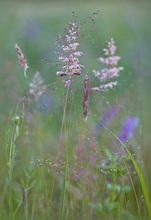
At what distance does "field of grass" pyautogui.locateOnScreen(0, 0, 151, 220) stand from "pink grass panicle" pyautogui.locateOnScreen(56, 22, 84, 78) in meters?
0.20

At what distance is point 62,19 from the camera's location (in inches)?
78.7

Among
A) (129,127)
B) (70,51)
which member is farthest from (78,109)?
(70,51)

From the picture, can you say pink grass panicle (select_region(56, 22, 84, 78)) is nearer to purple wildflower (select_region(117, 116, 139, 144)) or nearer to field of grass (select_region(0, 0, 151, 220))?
field of grass (select_region(0, 0, 151, 220))

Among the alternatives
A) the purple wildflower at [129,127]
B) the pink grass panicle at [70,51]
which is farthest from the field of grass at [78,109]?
the pink grass panicle at [70,51]

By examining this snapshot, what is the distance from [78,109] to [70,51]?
22.5 inches

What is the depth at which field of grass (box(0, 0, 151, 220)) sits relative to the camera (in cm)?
157

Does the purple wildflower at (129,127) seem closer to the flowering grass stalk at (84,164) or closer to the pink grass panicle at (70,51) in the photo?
the flowering grass stalk at (84,164)

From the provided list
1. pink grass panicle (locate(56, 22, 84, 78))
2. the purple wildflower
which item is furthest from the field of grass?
pink grass panicle (locate(56, 22, 84, 78))

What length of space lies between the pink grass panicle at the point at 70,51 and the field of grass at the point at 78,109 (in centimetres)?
20

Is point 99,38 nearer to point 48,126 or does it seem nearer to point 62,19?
point 62,19

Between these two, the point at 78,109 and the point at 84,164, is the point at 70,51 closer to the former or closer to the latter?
the point at 84,164

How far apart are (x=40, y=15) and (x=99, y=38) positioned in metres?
0.22

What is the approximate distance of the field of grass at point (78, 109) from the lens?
5.16 feet

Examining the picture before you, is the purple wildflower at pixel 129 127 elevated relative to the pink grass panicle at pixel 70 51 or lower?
lower
